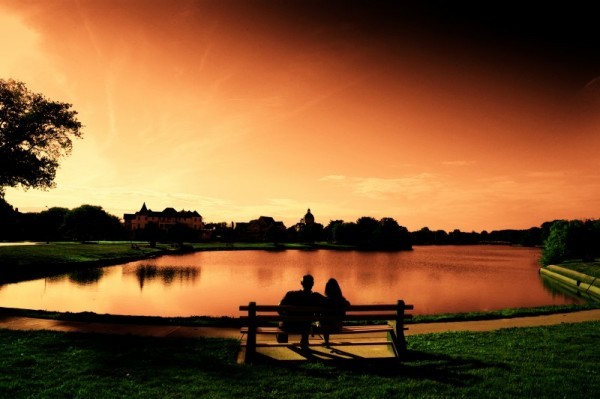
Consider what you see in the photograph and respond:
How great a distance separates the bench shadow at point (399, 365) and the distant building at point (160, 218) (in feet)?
601

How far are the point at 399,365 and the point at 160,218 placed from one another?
195 m

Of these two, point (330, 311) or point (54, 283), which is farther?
point (54, 283)

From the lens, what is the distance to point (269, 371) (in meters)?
8.98

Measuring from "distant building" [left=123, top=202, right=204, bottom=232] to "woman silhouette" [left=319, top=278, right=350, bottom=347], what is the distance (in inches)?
7154

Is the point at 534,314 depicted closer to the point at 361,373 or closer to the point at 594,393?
the point at 594,393

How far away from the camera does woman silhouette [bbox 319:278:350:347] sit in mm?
10320

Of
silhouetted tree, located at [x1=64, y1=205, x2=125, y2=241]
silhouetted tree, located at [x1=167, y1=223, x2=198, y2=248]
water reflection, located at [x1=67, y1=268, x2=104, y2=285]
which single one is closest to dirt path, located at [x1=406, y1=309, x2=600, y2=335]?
water reflection, located at [x1=67, y1=268, x2=104, y2=285]

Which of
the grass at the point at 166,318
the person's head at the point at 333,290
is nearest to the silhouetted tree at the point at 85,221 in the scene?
the grass at the point at 166,318

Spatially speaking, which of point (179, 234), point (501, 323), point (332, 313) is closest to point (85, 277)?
point (332, 313)

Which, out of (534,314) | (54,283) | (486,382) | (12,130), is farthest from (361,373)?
(12,130)

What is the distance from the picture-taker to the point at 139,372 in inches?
347

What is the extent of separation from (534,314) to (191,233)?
120 m

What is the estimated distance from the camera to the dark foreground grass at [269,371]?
25.5 feet

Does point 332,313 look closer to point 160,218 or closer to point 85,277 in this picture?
point 85,277
